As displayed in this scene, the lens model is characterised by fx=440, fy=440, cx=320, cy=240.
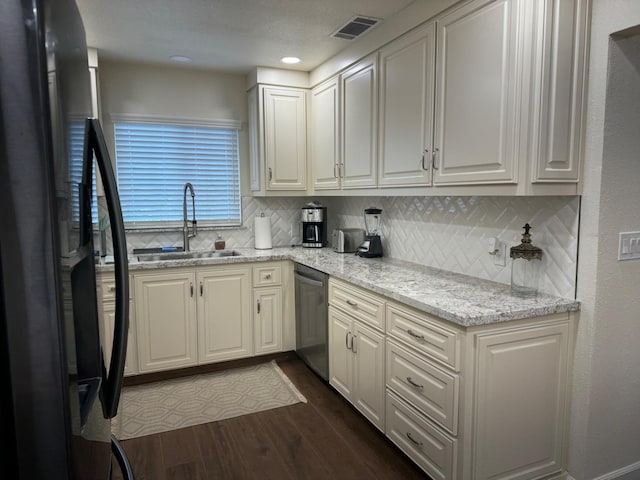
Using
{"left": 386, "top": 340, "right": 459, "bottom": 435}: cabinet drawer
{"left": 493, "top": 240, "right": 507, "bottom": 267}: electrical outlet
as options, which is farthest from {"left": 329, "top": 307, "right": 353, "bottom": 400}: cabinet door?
{"left": 493, "top": 240, "right": 507, "bottom": 267}: electrical outlet

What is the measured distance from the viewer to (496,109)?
1.99 m

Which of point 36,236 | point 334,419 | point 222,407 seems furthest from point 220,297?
point 36,236

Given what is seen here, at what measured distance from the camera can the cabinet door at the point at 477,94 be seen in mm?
1919

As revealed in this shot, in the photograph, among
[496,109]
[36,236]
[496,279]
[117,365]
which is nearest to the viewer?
[36,236]

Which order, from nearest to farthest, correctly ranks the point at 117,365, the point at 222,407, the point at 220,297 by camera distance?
the point at 117,365 → the point at 222,407 → the point at 220,297

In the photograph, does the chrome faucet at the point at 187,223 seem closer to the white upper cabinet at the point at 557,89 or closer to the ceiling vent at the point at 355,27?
the ceiling vent at the point at 355,27

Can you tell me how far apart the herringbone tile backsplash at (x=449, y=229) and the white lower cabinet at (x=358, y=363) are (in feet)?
2.29

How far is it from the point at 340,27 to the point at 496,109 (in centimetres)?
135

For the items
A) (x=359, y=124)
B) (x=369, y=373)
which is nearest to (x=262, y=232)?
(x=359, y=124)

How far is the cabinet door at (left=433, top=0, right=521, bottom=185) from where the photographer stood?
75.5 inches

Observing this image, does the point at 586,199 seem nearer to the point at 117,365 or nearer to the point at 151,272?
the point at 117,365

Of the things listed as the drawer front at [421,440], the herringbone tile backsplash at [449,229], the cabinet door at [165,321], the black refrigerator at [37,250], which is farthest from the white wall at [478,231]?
the black refrigerator at [37,250]

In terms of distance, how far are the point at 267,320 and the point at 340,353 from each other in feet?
3.14

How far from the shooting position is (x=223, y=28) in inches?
112
